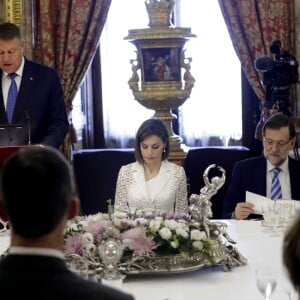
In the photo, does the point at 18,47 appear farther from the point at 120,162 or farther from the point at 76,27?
the point at 76,27

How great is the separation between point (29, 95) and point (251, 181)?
1332mm

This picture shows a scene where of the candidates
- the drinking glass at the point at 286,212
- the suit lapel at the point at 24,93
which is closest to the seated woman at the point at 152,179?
the suit lapel at the point at 24,93

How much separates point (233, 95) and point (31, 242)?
626cm

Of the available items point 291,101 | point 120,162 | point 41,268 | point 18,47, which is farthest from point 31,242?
point 291,101

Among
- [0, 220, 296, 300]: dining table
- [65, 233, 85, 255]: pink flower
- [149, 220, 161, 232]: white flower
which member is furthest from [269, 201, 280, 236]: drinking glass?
[65, 233, 85, 255]: pink flower

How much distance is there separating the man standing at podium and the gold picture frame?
2.36 m

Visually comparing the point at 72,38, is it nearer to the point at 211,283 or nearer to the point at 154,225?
the point at 154,225

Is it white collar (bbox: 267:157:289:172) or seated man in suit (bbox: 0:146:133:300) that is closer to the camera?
seated man in suit (bbox: 0:146:133:300)

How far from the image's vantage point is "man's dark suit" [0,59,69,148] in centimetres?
466

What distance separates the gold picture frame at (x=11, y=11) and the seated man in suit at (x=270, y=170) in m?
3.13

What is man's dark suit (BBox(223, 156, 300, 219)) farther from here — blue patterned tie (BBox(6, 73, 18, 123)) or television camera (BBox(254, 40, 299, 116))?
television camera (BBox(254, 40, 299, 116))

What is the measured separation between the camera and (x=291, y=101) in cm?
704

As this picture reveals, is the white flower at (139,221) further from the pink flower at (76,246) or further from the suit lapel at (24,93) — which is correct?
the suit lapel at (24,93)

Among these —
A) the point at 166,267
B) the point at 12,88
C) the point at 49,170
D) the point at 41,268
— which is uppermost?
the point at 12,88
